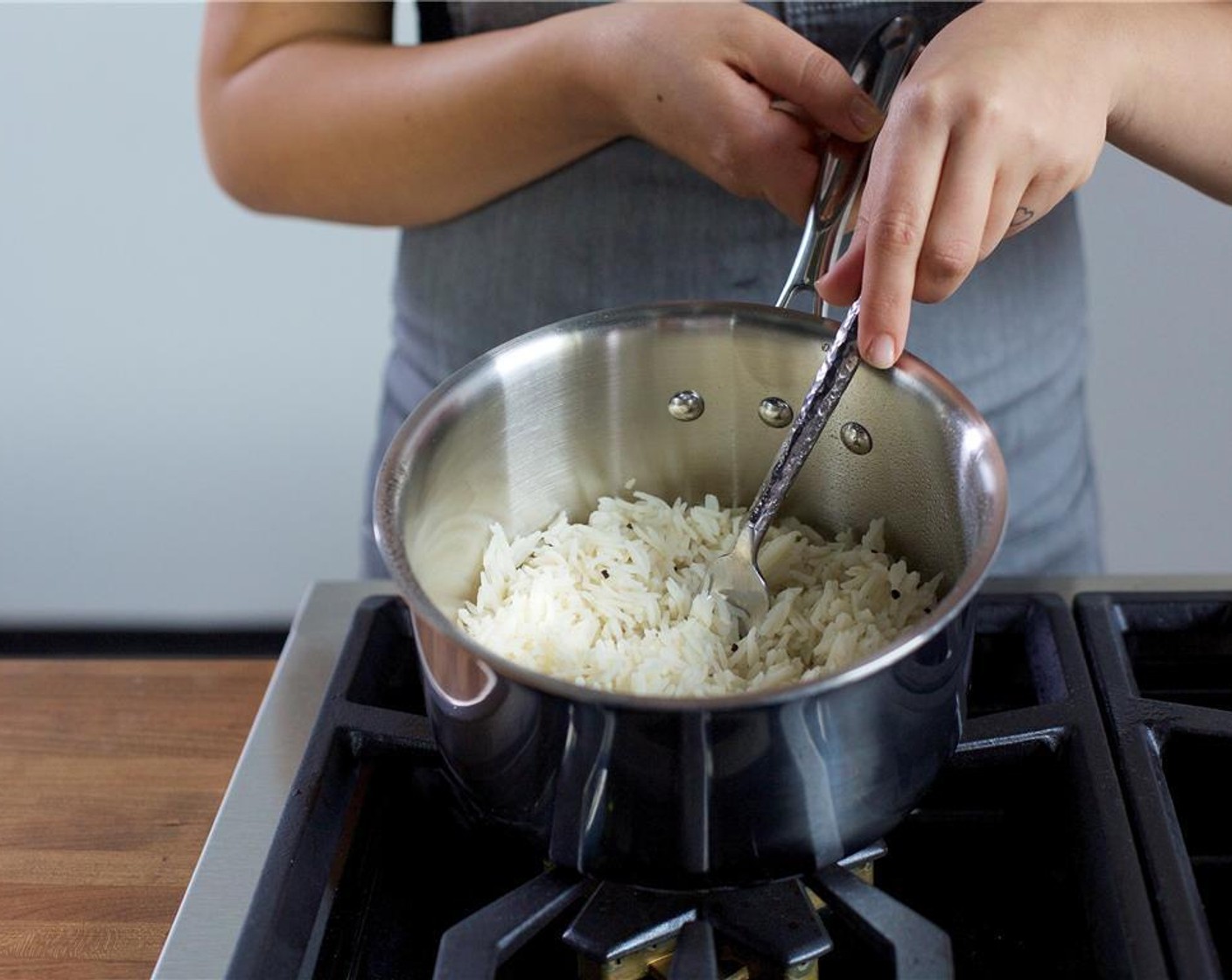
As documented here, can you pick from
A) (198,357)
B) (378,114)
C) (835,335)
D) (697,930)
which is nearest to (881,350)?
(835,335)

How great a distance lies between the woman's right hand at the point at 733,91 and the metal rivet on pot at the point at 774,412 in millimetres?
158

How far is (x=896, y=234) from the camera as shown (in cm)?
63

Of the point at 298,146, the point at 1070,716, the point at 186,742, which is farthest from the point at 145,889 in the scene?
the point at 298,146

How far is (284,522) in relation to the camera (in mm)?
2094

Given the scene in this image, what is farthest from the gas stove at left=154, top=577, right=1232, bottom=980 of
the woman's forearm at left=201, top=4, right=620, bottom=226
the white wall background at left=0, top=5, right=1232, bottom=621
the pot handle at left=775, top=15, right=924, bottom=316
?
the white wall background at left=0, top=5, right=1232, bottom=621

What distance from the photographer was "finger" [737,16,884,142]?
0.76m

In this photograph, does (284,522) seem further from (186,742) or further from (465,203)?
(186,742)

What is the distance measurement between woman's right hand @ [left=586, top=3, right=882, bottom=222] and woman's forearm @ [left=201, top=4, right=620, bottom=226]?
0.05 metres

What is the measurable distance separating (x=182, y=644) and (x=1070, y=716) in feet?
5.62

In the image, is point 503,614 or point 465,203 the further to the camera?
point 465,203

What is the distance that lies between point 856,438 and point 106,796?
428 mm

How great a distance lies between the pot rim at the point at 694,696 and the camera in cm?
49

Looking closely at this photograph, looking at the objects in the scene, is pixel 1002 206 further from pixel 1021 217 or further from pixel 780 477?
pixel 780 477

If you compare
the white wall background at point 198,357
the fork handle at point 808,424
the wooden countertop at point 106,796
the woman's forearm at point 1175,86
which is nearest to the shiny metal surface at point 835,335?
the fork handle at point 808,424
